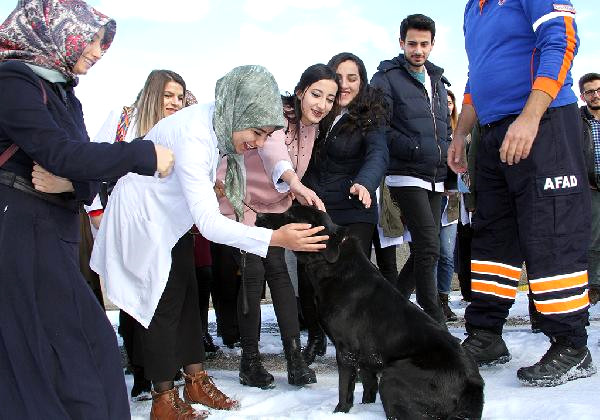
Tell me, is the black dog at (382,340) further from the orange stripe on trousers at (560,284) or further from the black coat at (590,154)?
the black coat at (590,154)

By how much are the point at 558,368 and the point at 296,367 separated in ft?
4.53

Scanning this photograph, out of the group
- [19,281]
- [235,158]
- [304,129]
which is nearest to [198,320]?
[235,158]

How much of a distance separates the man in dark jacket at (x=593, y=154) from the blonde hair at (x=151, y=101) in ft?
13.9

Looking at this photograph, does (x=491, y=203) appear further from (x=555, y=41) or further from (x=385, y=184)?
(x=385, y=184)

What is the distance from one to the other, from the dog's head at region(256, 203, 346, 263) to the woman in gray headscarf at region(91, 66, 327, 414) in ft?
0.90

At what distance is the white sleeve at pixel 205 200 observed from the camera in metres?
2.43

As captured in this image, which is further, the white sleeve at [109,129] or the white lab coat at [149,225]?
the white sleeve at [109,129]

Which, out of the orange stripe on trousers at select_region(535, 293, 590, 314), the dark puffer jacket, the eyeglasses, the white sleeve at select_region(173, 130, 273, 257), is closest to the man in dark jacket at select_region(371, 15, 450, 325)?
the dark puffer jacket

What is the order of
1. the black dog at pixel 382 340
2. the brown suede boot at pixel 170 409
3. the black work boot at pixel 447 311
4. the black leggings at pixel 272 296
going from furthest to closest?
the black work boot at pixel 447 311 < the black leggings at pixel 272 296 < the brown suede boot at pixel 170 409 < the black dog at pixel 382 340

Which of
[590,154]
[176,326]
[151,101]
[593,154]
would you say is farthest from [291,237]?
[593,154]

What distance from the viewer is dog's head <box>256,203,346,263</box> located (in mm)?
3025

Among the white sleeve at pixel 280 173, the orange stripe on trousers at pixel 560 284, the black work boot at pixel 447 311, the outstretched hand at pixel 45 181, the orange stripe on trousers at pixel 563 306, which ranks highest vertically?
the outstretched hand at pixel 45 181

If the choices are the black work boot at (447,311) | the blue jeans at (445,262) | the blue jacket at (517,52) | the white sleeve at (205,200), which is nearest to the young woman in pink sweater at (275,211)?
the white sleeve at (205,200)

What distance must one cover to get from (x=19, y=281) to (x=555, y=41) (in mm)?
2638
